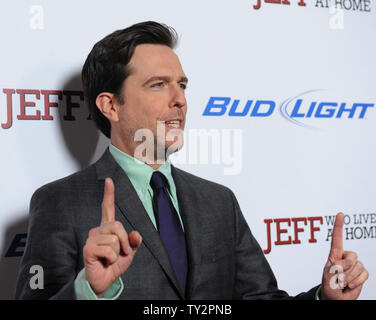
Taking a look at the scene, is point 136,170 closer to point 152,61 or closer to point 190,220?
point 190,220

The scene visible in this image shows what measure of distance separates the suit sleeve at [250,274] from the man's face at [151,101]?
35 cm

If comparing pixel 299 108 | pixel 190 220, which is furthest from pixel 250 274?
pixel 299 108

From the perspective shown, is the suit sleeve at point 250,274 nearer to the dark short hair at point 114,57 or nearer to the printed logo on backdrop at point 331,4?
the dark short hair at point 114,57

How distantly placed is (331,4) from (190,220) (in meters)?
1.24

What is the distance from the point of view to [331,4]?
2.12 m

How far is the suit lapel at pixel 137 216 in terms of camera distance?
4.24ft

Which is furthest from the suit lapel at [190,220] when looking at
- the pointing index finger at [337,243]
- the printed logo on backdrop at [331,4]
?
the printed logo on backdrop at [331,4]

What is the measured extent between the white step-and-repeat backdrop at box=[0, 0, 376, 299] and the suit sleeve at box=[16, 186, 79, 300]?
0.31 m

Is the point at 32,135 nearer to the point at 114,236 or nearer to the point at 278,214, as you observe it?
the point at 114,236

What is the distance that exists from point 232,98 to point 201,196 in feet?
1.76

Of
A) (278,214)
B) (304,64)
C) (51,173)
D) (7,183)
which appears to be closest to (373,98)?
(304,64)

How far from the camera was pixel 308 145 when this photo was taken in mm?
2051

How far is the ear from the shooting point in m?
1.48

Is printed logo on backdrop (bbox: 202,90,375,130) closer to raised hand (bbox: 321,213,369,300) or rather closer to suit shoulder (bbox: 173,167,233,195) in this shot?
suit shoulder (bbox: 173,167,233,195)
